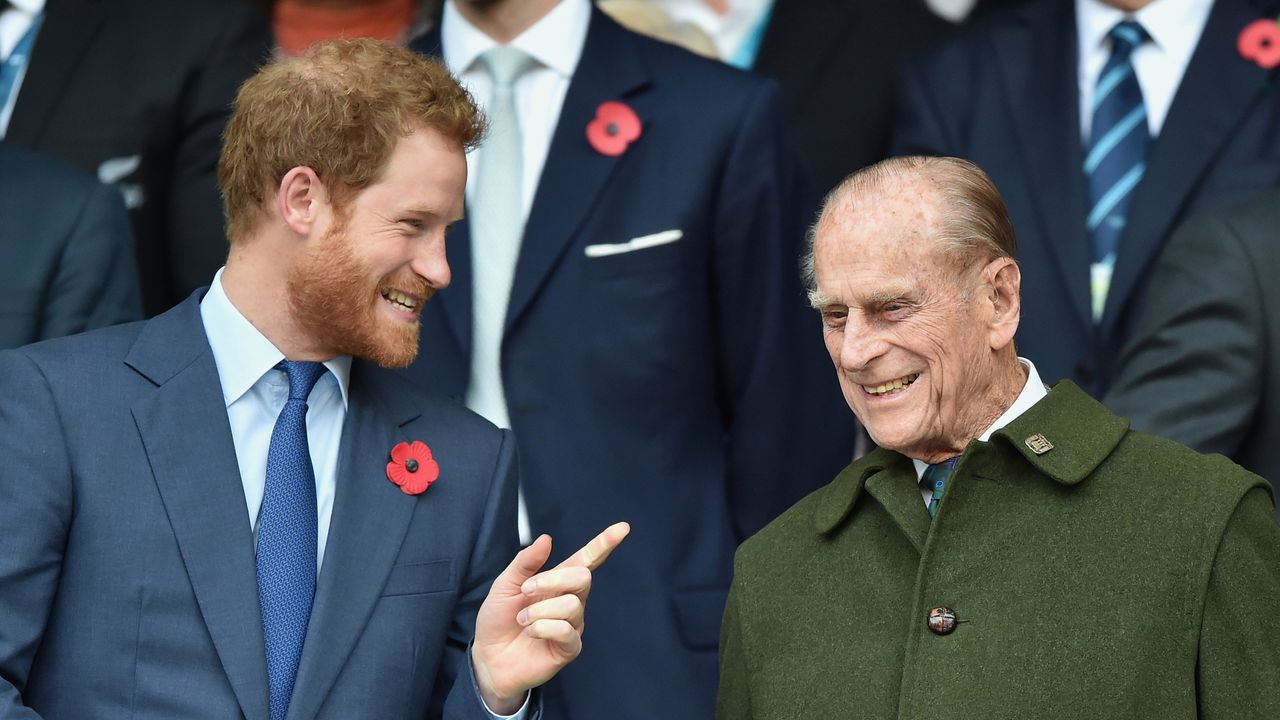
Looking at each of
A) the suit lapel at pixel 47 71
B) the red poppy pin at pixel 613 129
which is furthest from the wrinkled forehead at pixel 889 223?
the suit lapel at pixel 47 71

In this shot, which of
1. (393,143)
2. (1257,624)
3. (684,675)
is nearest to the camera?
(1257,624)

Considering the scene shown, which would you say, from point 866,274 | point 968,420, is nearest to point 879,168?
point 866,274

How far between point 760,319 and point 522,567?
130 centimetres

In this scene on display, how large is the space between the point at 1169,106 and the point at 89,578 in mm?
2528

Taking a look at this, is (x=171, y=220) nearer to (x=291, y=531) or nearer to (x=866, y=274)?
(x=291, y=531)

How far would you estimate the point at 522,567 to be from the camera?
2875 mm

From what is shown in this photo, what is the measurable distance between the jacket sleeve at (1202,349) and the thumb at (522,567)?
143cm

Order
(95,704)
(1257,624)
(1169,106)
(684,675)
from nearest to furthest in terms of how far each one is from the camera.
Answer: (1257,624), (95,704), (684,675), (1169,106)

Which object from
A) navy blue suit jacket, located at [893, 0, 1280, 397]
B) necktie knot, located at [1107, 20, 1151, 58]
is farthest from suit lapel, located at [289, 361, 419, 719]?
necktie knot, located at [1107, 20, 1151, 58]

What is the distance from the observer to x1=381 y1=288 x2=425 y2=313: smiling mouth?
318 cm

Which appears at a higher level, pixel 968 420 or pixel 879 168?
pixel 879 168

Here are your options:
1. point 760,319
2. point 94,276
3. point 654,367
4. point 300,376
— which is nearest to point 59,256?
point 94,276

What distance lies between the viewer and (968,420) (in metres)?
2.98

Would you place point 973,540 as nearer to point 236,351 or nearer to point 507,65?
point 236,351
